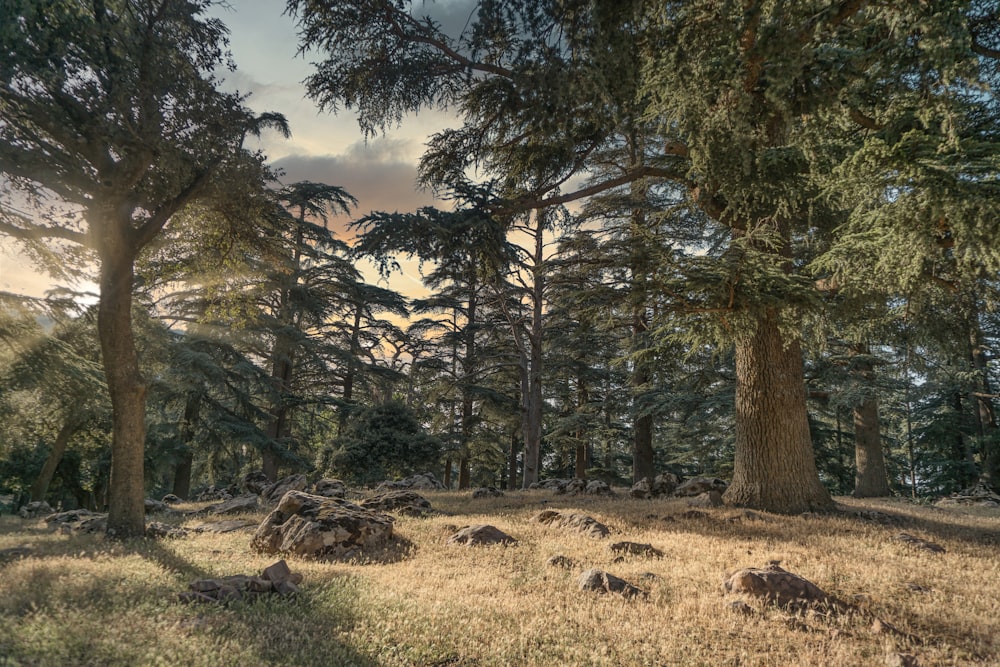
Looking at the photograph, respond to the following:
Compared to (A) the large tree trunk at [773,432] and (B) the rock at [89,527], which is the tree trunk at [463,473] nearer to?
(B) the rock at [89,527]

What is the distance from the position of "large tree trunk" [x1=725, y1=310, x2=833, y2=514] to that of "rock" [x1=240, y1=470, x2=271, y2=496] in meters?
15.6

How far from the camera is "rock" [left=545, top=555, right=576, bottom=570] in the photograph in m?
6.82

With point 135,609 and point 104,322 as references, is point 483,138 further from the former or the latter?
point 135,609

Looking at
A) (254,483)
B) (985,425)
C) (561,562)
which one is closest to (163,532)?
(561,562)

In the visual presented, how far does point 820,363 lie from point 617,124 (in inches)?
594

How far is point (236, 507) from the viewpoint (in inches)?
522

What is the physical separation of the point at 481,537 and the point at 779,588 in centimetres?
448

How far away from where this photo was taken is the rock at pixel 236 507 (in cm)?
1307

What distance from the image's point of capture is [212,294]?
41.5ft

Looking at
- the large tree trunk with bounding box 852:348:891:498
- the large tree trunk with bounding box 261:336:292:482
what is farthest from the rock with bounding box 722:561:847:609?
the large tree trunk with bounding box 261:336:292:482

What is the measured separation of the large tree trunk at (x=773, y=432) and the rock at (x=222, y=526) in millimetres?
10687

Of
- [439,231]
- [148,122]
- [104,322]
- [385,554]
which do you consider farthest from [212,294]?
[385,554]

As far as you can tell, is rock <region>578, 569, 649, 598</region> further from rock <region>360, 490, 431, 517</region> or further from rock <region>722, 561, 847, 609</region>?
rock <region>360, 490, 431, 517</region>

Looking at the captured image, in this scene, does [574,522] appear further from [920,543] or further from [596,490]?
[596,490]
